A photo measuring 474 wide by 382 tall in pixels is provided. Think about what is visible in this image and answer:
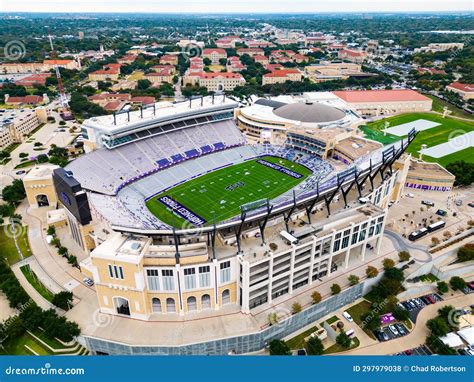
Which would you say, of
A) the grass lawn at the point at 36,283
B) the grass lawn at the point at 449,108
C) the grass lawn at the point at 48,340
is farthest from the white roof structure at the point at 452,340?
the grass lawn at the point at 449,108

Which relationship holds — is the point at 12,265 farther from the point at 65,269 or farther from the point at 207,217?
the point at 207,217

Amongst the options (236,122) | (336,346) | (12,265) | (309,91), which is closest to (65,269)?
(12,265)

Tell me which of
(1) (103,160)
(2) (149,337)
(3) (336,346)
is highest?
(1) (103,160)

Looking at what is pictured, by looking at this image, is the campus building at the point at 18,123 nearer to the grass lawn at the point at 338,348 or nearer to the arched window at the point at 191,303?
the arched window at the point at 191,303

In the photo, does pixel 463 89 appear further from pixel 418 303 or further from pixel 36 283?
pixel 36 283

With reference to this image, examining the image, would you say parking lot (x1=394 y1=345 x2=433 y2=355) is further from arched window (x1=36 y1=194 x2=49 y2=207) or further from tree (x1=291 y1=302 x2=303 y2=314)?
arched window (x1=36 y1=194 x2=49 y2=207)

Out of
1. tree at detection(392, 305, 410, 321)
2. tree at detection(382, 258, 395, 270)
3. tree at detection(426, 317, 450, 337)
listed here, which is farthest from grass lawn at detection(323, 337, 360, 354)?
tree at detection(382, 258, 395, 270)
